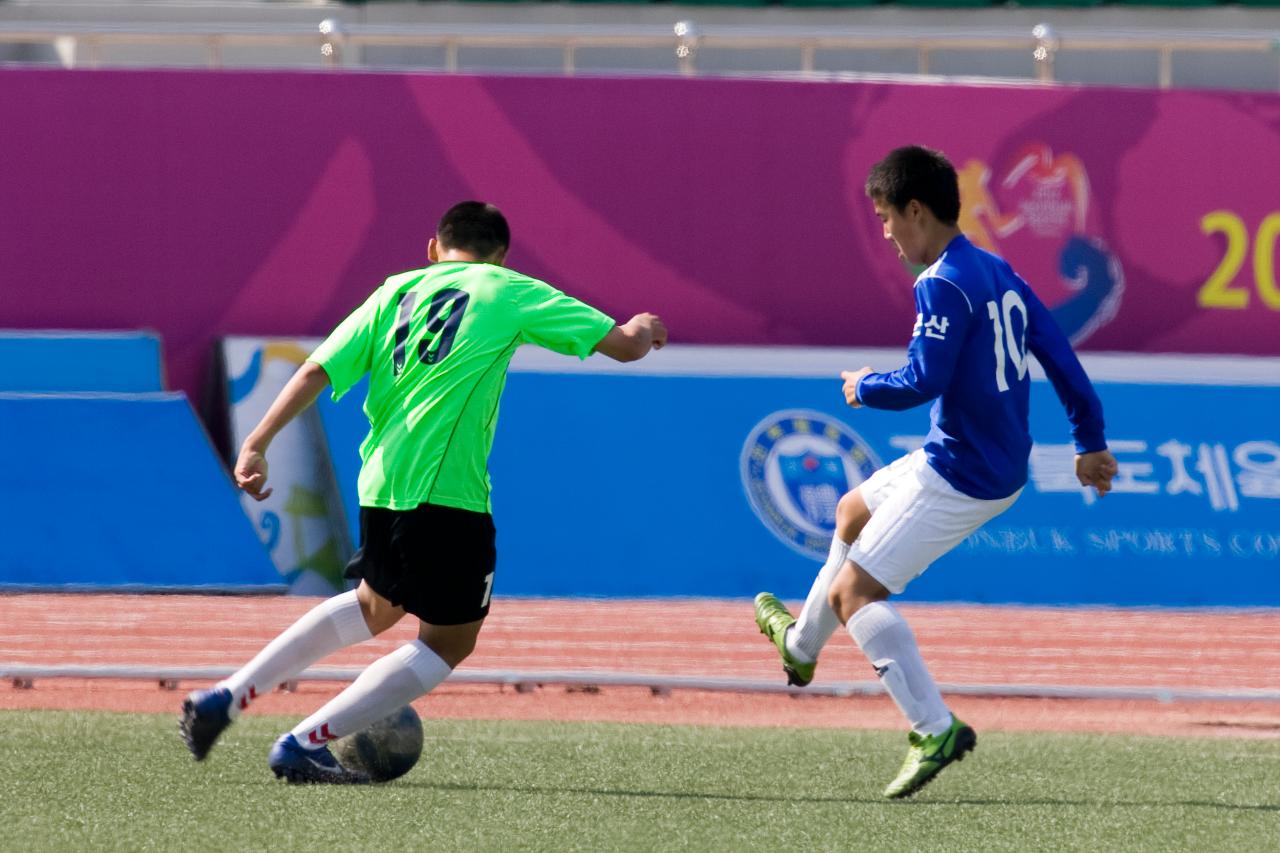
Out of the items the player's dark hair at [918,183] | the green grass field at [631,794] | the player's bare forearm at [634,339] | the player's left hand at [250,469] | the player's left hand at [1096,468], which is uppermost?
the player's dark hair at [918,183]

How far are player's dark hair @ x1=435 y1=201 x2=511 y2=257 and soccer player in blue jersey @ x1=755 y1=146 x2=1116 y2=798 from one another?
3.49 ft

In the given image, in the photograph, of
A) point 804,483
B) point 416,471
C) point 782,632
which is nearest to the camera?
point 416,471

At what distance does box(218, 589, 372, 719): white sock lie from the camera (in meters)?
5.48

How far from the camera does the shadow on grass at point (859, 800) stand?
553cm

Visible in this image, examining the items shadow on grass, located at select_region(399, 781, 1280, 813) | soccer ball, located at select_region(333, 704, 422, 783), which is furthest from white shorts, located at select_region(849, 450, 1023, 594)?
soccer ball, located at select_region(333, 704, 422, 783)

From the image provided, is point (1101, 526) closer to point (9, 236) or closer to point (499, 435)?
point (499, 435)

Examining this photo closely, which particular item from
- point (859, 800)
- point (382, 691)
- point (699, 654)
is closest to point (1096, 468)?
point (859, 800)

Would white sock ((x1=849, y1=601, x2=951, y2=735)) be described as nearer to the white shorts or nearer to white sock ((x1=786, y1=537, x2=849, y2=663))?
the white shorts

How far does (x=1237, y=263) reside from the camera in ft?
43.1

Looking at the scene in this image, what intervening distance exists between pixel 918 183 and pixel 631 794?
1902 mm

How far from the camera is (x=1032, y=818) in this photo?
530 centimetres

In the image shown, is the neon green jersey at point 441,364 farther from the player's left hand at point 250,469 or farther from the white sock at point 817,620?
the white sock at point 817,620

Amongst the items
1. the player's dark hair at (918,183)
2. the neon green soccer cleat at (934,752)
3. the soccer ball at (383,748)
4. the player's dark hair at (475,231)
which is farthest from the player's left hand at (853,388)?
the soccer ball at (383,748)

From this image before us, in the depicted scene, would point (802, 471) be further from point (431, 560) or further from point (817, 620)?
point (431, 560)
